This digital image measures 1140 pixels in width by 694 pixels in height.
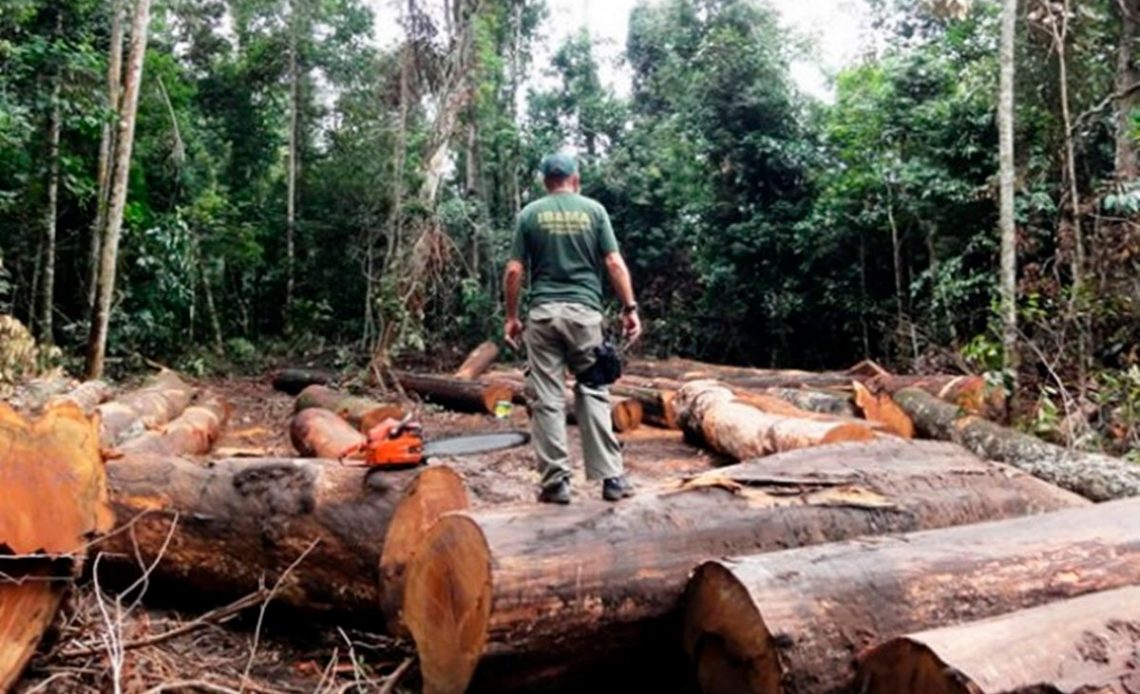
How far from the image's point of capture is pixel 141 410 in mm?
8281

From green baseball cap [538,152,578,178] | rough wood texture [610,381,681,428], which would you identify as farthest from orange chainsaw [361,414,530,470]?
rough wood texture [610,381,681,428]

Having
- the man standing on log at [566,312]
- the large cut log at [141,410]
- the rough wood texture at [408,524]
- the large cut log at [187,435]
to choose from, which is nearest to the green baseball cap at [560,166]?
the man standing on log at [566,312]

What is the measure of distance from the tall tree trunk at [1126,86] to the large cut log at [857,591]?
746cm

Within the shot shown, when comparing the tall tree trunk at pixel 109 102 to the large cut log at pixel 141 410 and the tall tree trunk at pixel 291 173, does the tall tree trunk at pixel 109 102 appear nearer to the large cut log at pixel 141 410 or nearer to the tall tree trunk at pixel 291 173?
the large cut log at pixel 141 410

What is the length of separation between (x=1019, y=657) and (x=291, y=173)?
18679 millimetres

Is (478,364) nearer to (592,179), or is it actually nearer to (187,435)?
(187,435)

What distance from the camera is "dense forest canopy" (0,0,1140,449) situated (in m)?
9.99

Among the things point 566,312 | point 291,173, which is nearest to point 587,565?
point 566,312

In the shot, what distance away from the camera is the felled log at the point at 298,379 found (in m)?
13.5

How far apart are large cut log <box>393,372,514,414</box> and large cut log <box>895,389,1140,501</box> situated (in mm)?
4747

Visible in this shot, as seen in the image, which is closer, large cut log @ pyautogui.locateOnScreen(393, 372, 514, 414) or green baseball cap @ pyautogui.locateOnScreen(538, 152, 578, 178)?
green baseball cap @ pyautogui.locateOnScreen(538, 152, 578, 178)

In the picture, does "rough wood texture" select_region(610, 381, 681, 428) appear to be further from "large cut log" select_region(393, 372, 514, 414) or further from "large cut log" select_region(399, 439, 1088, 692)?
"large cut log" select_region(399, 439, 1088, 692)

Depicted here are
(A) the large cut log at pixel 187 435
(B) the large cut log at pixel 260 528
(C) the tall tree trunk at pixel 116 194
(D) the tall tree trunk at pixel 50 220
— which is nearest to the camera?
(B) the large cut log at pixel 260 528

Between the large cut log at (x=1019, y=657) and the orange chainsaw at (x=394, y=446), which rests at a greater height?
the orange chainsaw at (x=394, y=446)
